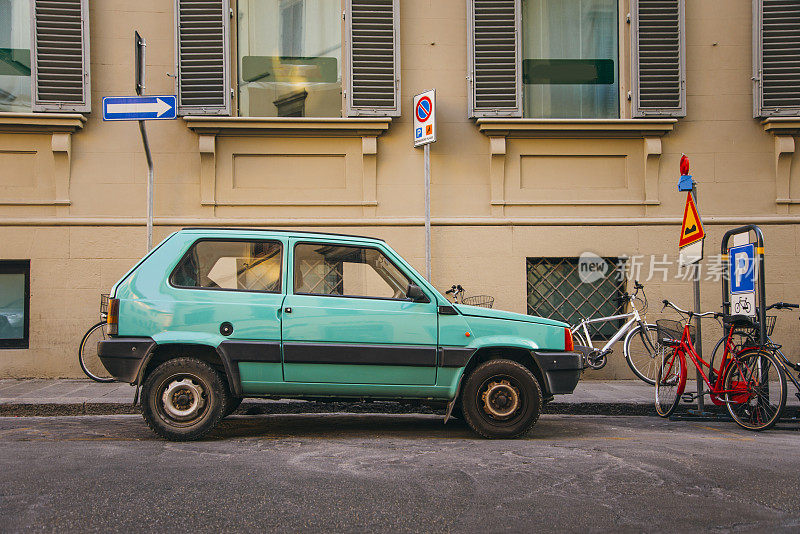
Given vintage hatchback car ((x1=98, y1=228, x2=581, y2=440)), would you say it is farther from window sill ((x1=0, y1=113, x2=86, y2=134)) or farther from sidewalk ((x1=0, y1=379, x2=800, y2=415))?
window sill ((x1=0, y1=113, x2=86, y2=134))

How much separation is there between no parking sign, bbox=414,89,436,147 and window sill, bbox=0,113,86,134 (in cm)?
487

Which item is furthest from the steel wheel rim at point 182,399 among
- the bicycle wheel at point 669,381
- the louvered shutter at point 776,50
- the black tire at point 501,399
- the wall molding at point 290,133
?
the louvered shutter at point 776,50

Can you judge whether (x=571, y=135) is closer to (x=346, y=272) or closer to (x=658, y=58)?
(x=658, y=58)

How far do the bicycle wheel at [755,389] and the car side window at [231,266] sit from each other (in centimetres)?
447

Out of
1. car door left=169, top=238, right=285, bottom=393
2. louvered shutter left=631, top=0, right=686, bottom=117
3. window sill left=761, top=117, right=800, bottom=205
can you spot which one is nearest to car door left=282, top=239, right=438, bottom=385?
car door left=169, top=238, right=285, bottom=393

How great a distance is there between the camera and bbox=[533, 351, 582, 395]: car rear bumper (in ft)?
20.7

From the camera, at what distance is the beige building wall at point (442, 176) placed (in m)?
10.6

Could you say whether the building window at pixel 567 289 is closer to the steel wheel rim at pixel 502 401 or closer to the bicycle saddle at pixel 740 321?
the bicycle saddle at pixel 740 321

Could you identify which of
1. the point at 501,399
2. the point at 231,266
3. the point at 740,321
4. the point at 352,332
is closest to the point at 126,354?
the point at 231,266

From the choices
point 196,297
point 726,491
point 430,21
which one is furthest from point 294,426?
point 430,21

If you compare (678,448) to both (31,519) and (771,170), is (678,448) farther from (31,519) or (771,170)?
(771,170)

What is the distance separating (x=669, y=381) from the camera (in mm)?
7664

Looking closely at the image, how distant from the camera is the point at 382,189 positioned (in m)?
10.9

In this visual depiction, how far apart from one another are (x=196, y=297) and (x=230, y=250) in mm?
509
